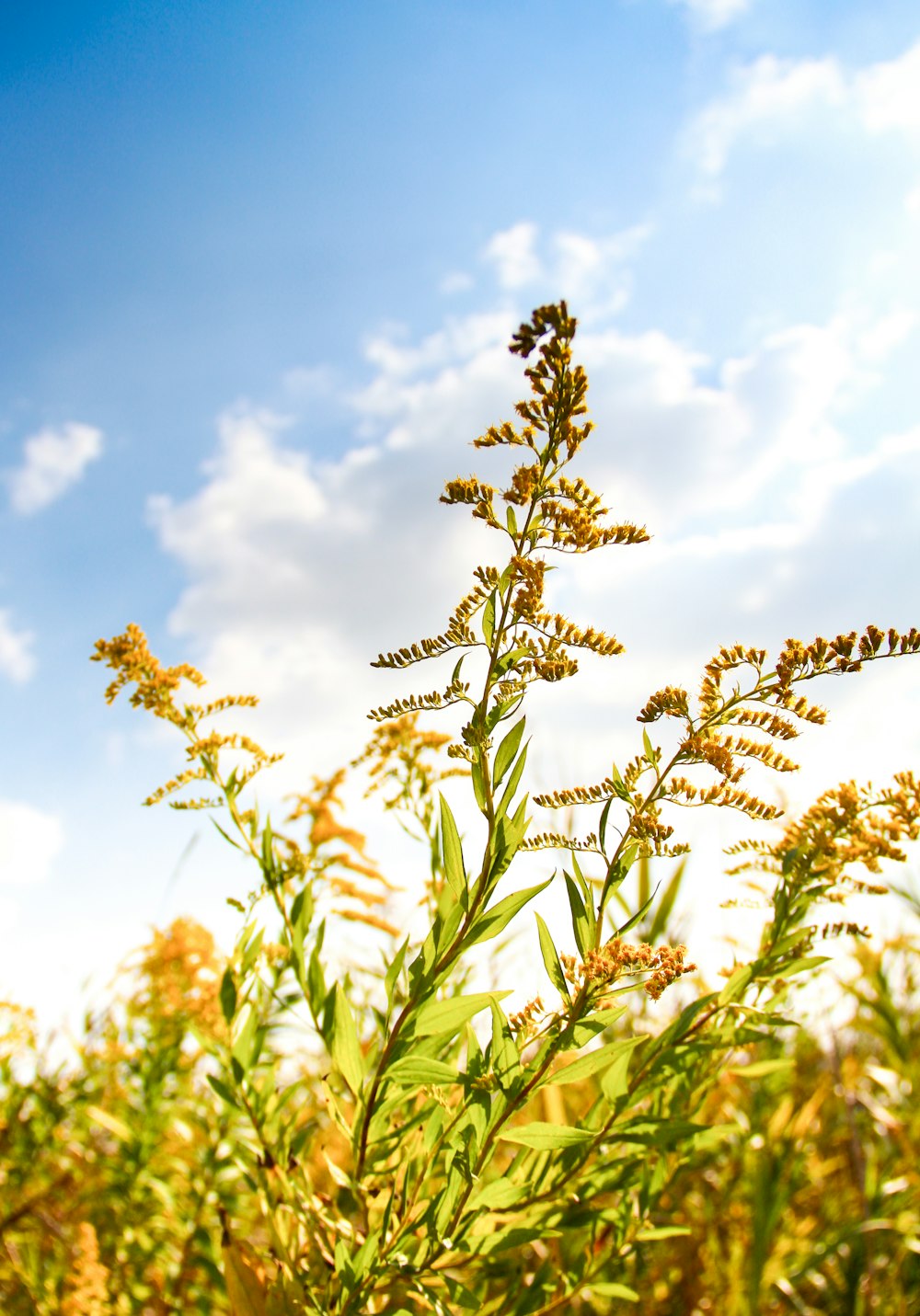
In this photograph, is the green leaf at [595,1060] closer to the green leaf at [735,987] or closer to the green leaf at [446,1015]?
the green leaf at [446,1015]

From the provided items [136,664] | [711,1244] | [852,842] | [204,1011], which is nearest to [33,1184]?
[204,1011]

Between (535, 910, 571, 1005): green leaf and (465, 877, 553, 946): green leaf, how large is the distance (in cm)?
8

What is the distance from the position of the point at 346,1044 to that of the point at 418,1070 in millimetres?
160

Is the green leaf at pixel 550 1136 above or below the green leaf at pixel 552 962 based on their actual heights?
below

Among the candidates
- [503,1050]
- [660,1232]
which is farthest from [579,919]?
[660,1232]

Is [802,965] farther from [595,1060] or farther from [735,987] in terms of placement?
[595,1060]

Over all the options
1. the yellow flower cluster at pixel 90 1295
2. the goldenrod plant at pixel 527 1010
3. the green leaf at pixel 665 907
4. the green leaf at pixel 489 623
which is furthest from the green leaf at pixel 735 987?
the yellow flower cluster at pixel 90 1295

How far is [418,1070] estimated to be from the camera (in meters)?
0.85

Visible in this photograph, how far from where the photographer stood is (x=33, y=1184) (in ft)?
8.16

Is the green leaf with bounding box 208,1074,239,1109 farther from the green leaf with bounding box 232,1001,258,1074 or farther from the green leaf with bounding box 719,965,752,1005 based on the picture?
the green leaf with bounding box 719,965,752,1005

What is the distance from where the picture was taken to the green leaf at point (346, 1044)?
98 cm

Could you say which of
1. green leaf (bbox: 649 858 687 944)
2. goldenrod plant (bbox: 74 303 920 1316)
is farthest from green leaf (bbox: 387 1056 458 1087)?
green leaf (bbox: 649 858 687 944)

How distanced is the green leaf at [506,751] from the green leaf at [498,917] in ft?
0.38

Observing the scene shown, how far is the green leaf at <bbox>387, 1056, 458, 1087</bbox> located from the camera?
839 mm
